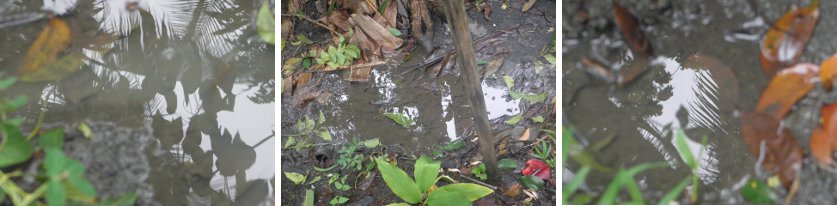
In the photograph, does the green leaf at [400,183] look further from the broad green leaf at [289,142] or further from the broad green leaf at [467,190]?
the broad green leaf at [289,142]

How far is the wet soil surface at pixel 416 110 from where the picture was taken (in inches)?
36.0

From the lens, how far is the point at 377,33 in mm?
937

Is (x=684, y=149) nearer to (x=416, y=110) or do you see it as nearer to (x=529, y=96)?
(x=529, y=96)

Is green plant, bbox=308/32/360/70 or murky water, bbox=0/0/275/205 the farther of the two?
green plant, bbox=308/32/360/70

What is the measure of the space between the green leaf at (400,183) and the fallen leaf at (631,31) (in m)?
0.37

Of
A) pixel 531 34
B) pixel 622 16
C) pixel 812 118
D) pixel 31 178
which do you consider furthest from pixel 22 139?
pixel 812 118

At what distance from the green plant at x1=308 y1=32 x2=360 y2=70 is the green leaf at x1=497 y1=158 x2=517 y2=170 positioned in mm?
272

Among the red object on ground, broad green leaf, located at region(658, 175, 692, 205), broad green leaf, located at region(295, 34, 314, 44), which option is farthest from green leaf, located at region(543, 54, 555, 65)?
broad green leaf, located at region(295, 34, 314, 44)

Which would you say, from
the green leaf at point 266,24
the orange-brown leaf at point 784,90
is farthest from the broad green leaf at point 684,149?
the green leaf at point 266,24

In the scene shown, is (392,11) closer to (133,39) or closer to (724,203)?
(133,39)

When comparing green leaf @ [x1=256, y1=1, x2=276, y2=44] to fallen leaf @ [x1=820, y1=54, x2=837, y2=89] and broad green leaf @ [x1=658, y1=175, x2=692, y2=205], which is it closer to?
broad green leaf @ [x1=658, y1=175, x2=692, y2=205]

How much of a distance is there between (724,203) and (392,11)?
0.56 meters

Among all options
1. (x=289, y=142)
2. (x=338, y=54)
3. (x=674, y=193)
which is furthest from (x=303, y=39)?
(x=674, y=193)

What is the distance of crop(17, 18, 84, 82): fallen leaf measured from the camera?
32.3 inches
